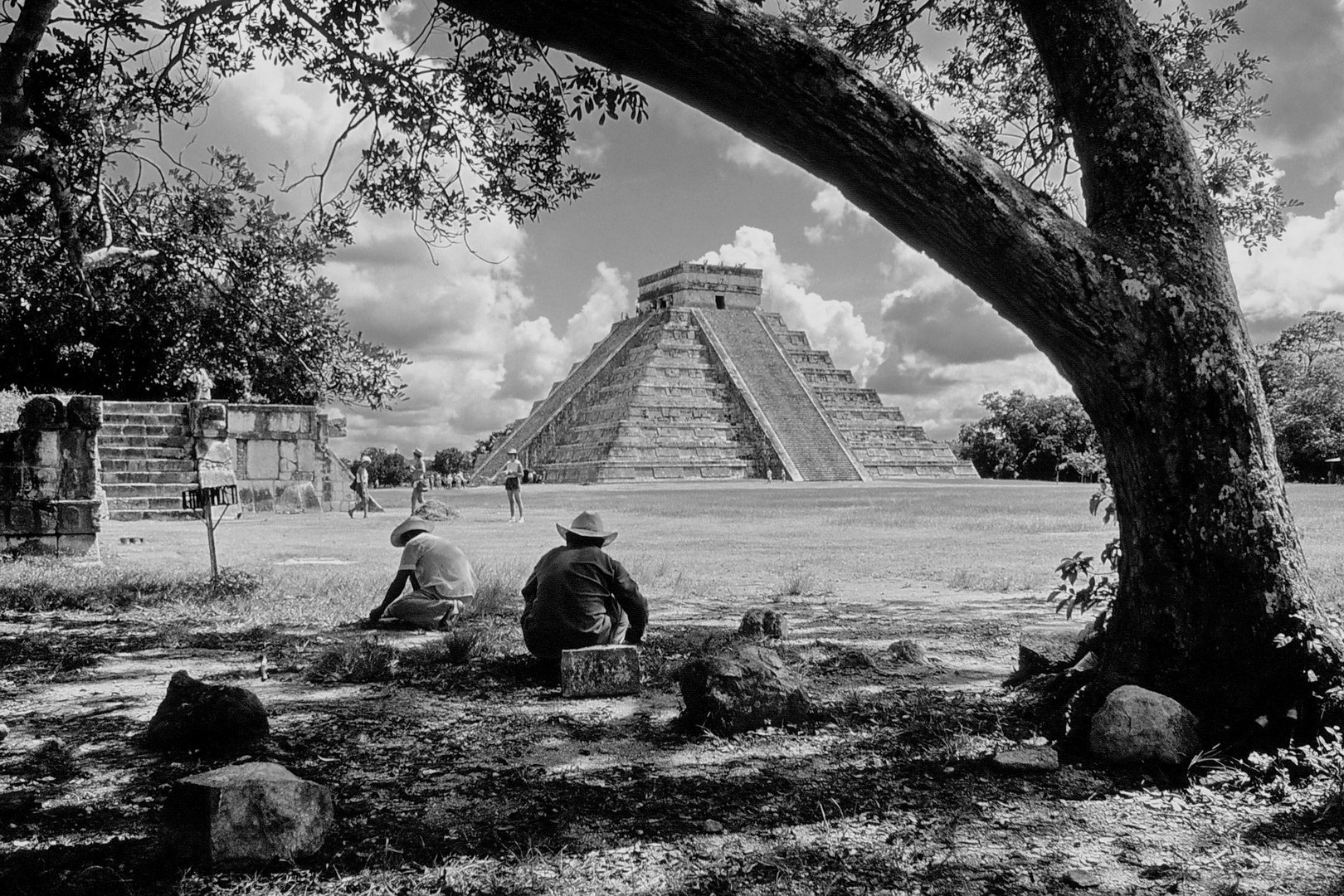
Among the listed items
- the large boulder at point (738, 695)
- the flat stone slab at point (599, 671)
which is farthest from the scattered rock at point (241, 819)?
the flat stone slab at point (599, 671)

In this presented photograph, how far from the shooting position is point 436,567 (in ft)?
23.9

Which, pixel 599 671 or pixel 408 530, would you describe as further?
pixel 408 530

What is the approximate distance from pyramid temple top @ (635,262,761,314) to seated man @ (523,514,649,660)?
59262 mm

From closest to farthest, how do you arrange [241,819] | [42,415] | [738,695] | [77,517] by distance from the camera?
[241,819]
[738,695]
[42,415]
[77,517]

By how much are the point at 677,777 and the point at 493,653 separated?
8.39ft

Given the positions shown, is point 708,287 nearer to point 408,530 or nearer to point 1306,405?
point 1306,405

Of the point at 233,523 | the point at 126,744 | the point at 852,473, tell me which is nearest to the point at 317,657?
the point at 126,744

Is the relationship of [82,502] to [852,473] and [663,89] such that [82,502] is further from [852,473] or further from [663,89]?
[852,473]

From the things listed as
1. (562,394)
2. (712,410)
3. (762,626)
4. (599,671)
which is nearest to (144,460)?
(762,626)

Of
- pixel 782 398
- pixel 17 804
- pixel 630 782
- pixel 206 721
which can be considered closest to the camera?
pixel 17 804

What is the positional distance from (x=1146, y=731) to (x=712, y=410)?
49.6m

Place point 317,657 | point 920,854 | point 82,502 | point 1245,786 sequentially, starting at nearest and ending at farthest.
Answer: point 920,854 → point 1245,786 → point 317,657 → point 82,502

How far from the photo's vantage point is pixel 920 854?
10.1ft

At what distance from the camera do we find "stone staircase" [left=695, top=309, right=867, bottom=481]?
5025 centimetres
